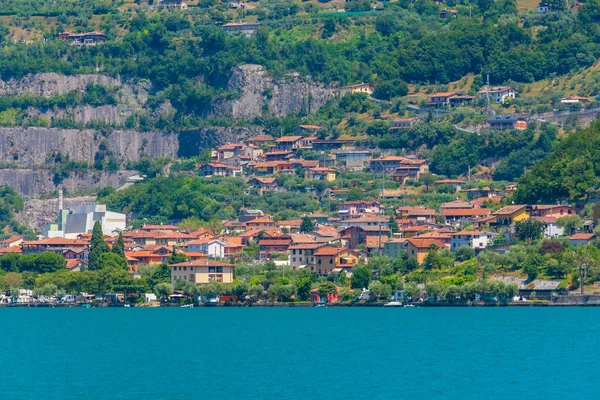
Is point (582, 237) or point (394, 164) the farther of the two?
point (394, 164)

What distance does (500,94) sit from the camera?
513 ft

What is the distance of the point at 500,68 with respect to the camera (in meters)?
160

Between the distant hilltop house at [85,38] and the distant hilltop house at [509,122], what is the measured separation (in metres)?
43.0

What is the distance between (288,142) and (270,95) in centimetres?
933

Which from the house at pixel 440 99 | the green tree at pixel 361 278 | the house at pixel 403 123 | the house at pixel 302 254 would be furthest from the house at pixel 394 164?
the green tree at pixel 361 278

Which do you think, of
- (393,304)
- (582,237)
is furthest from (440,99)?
(393,304)

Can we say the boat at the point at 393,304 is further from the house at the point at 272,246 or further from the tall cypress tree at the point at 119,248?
the tall cypress tree at the point at 119,248

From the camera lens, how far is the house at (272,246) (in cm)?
12850

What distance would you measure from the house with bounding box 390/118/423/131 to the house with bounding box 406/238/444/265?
34.1m

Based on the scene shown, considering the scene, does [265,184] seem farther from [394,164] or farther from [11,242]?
[11,242]

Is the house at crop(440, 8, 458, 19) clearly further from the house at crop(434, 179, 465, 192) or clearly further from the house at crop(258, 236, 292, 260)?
the house at crop(258, 236, 292, 260)
